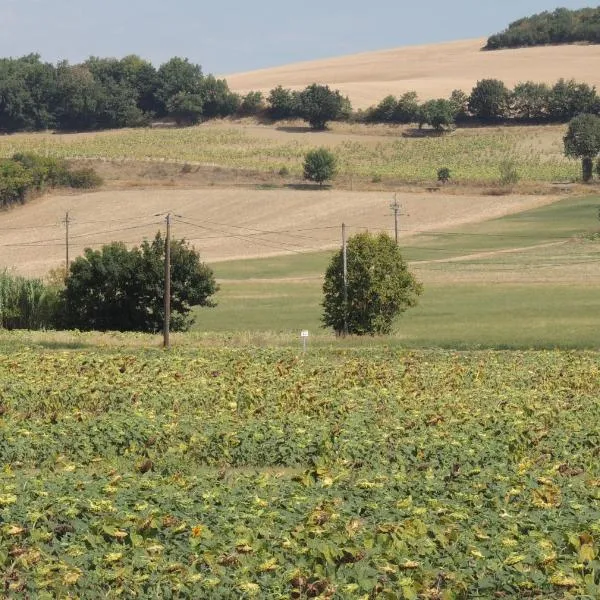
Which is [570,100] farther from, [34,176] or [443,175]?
→ [34,176]

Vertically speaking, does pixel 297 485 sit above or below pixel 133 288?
above

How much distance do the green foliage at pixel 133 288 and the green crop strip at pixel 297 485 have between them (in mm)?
30343

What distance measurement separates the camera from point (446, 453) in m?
24.5

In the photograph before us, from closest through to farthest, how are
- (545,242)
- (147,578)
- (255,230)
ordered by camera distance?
(147,578)
(545,242)
(255,230)

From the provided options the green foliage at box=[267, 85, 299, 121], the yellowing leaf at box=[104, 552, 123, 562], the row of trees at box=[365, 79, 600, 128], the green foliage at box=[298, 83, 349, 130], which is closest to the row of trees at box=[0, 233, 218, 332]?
the yellowing leaf at box=[104, 552, 123, 562]

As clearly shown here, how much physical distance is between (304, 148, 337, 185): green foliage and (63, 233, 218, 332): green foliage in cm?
6612

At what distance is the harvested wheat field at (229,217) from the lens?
356 ft

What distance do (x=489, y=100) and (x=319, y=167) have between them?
128 feet

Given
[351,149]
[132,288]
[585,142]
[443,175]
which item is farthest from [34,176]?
[132,288]

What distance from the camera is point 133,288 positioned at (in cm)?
6844

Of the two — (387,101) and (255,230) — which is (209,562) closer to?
(255,230)

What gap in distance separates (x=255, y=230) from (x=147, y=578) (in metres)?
98.4

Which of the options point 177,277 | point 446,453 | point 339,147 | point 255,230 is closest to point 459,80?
point 339,147

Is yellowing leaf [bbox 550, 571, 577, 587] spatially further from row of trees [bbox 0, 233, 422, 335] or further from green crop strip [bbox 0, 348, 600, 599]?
row of trees [bbox 0, 233, 422, 335]
